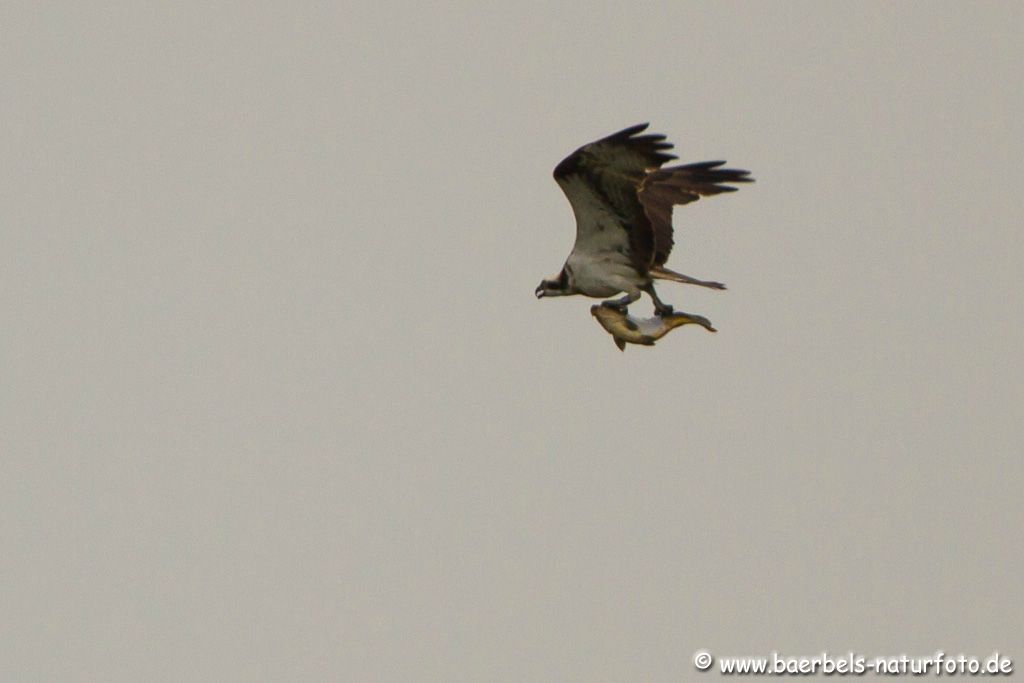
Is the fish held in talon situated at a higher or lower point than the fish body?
higher

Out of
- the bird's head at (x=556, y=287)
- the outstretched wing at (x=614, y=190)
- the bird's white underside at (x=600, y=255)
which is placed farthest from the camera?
the bird's head at (x=556, y=287)

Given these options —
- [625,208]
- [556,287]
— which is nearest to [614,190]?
[625,208]

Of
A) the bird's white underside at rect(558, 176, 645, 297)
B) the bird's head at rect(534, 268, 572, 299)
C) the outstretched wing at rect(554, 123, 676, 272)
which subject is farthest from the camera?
the bird's head at rect(534, 268, 572, 299)

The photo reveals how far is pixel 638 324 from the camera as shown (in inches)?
905

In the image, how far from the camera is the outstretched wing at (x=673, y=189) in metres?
23.2

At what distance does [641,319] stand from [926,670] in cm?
743

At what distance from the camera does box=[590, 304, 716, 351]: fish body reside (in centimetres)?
2283

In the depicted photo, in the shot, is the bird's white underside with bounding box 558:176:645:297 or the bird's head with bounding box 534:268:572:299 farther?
the bird's head with bounding box 534:268:572:299

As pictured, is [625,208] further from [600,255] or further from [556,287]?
[556,287]

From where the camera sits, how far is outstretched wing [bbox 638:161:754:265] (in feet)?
76.3

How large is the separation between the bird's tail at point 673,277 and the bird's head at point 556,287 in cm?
91

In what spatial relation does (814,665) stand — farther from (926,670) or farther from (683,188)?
(683,188)

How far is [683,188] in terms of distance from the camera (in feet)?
77.9

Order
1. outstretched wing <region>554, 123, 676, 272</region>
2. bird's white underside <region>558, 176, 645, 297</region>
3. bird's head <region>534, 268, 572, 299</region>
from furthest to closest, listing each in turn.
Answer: bird's head <region>534, 268, 572, 299</region> → bird's white underside <region>558, 176, 645, 297</region> → outstretched wing <region>554, 123, 676, 272</region>
